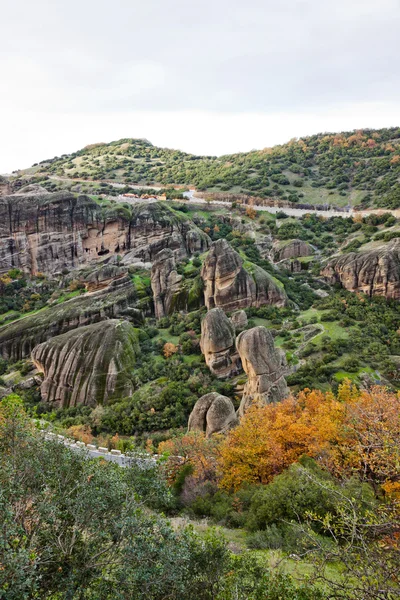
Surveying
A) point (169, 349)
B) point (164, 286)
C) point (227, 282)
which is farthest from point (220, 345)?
point (164, 286)

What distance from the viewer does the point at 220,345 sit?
34.4 metres

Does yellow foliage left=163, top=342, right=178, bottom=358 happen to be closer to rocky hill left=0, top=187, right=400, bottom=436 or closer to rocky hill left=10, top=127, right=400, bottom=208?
rocky hill left=0, top=187, right=400, bottom=436

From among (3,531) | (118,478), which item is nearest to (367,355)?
(118,478)

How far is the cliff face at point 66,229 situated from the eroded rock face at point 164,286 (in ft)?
46.0

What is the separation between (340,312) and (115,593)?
4242 cm

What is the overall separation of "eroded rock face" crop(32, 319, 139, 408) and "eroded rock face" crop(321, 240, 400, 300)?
3191 centimetres

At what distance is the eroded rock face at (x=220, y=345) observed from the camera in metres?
34.3

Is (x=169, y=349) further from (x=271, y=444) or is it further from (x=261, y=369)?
(x=271, y=444)

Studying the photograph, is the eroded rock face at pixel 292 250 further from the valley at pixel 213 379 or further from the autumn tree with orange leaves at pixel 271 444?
the autumn tree with orange leaves at pixel 271 444

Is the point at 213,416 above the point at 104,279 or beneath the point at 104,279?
beneath

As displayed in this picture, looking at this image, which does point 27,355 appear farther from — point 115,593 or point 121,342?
point 115,593

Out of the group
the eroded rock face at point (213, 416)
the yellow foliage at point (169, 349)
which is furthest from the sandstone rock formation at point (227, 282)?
the eroded rock face at point (213, 416)

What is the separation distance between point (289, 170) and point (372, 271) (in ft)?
197

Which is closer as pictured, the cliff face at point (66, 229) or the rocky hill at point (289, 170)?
the cliff face at point (66, 229)
